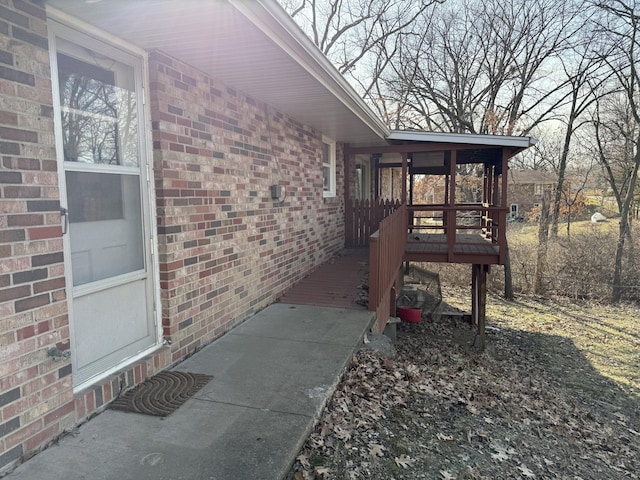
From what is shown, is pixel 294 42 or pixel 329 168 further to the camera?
pixel 329 168

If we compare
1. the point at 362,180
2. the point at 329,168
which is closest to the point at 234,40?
the point at 329,168

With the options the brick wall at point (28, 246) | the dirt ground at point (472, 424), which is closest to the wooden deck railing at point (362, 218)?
the dirt ground at point (472, 424)

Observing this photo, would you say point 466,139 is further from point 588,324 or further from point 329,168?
point 588,324

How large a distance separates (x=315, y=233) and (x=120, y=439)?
5780mm

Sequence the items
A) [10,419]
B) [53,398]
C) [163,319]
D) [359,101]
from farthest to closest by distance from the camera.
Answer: [359,101]
[163,319]
[53,398]
[10,419]

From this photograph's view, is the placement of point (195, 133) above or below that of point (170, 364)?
above

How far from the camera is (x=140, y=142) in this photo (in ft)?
11.4

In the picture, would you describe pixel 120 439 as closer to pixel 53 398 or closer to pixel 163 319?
pixel 53 398

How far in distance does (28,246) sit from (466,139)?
8.37 metres

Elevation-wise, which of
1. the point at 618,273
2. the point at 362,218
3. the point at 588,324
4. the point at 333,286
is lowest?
the point at 588,324

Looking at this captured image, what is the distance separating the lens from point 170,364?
3736 millimetres

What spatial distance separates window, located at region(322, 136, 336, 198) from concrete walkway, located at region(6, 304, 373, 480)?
5.61 m

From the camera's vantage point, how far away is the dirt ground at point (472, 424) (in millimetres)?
3029

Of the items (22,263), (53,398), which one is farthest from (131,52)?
(53,398)
